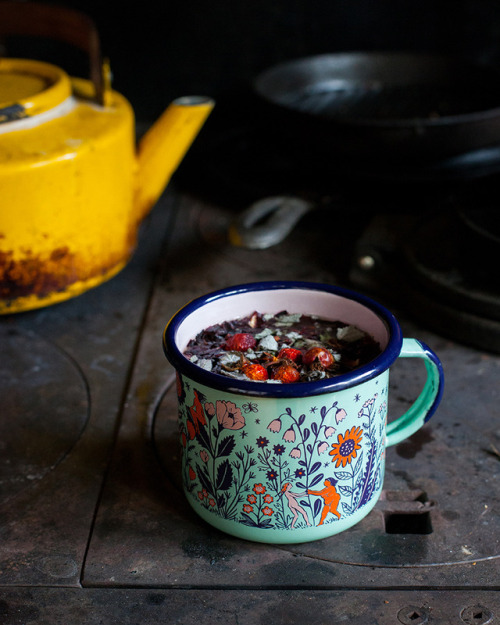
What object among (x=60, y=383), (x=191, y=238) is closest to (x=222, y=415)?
(x=60, y=383)

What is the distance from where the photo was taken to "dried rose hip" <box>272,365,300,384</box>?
0.61 m

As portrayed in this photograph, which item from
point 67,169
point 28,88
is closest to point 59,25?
point 28,88

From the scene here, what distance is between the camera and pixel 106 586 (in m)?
0.61

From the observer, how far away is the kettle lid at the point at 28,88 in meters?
0.92

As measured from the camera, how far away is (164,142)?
1.08 meters

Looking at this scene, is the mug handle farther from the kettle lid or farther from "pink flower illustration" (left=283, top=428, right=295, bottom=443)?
the kettle lid

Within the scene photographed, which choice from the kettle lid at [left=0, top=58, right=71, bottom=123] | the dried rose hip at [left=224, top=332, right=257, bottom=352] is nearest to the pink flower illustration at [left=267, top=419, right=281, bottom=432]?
the dried rose hip at [left=224, top=332, right=257, bottom=352]

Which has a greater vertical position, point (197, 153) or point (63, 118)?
point (63, 118)

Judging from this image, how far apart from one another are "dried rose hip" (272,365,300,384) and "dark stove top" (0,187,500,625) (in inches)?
6.2

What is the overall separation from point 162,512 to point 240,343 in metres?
0.18

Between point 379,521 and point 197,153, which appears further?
point 197,153

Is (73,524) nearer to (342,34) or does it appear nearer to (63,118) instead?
(63,118)

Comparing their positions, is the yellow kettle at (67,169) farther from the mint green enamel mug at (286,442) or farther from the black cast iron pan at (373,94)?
the mint green enamel mug at (286,442)

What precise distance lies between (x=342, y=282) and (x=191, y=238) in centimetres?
30
